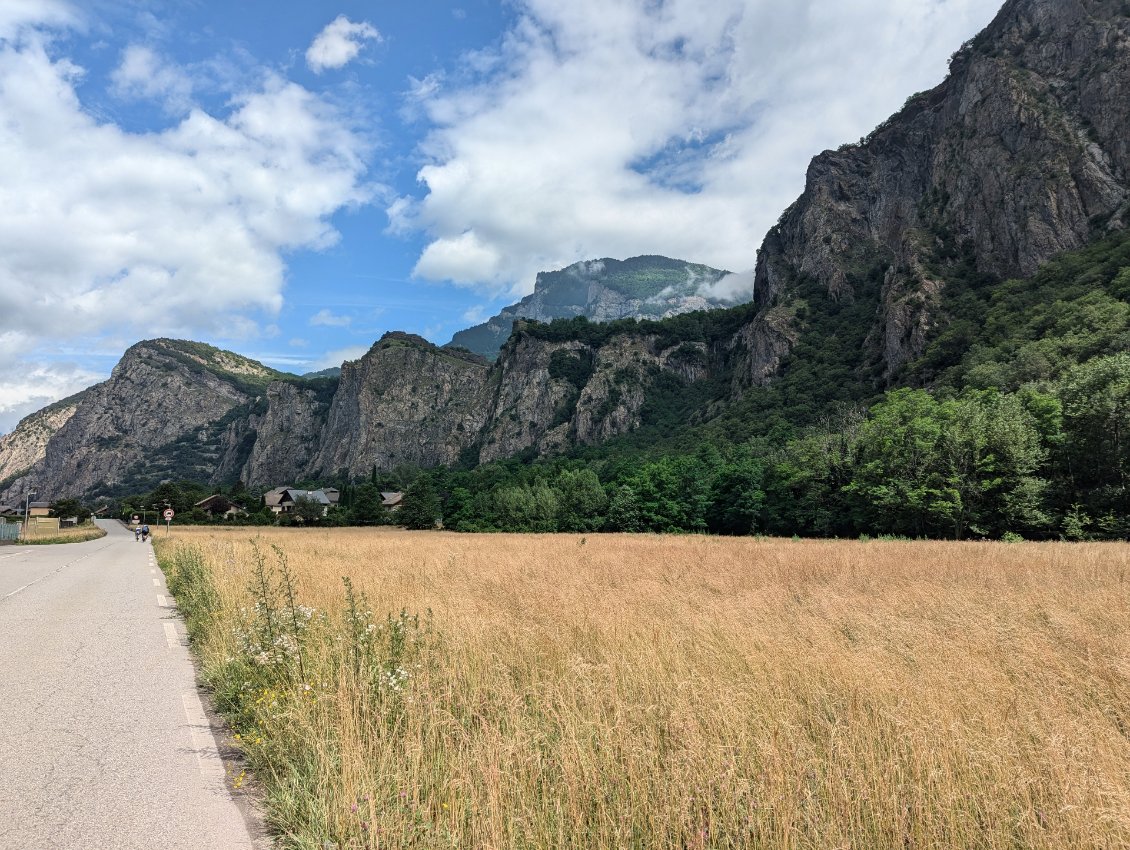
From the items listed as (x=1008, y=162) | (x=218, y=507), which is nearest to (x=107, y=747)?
(x=218, y=507)

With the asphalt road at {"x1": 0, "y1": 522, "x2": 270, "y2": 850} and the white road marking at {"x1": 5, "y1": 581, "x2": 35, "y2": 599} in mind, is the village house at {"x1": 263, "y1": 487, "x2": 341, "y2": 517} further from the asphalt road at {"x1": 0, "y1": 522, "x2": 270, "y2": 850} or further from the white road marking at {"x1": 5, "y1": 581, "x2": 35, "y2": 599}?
the asphalt road at {"x1": 0, "y1": 522, "x2": 270, "y2": 850}

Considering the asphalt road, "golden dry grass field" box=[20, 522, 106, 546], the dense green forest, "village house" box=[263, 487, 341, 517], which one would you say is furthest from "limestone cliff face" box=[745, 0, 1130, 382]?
"village house" box=[263, 487, 341, 517]

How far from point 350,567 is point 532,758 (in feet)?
47.5

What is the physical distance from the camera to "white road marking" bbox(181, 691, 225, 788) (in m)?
4.79

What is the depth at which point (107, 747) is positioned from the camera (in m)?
5.32

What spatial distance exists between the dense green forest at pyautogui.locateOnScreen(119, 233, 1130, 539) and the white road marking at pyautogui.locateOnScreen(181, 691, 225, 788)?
1504 inches

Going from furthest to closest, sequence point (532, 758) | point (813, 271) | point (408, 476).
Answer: point (408, 476) → point (813, 271) → point (532, 758)

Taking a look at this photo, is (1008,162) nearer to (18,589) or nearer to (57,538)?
(18,589)

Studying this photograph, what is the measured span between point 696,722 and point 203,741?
15.7ft

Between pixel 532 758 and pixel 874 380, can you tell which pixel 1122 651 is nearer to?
A: pixel 532 758

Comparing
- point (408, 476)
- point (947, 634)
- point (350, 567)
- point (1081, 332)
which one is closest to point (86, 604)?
point (350, 567)

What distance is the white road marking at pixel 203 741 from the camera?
4793mm

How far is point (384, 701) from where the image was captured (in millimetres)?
5035

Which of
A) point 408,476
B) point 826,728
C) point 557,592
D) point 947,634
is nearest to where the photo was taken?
point 826,728
